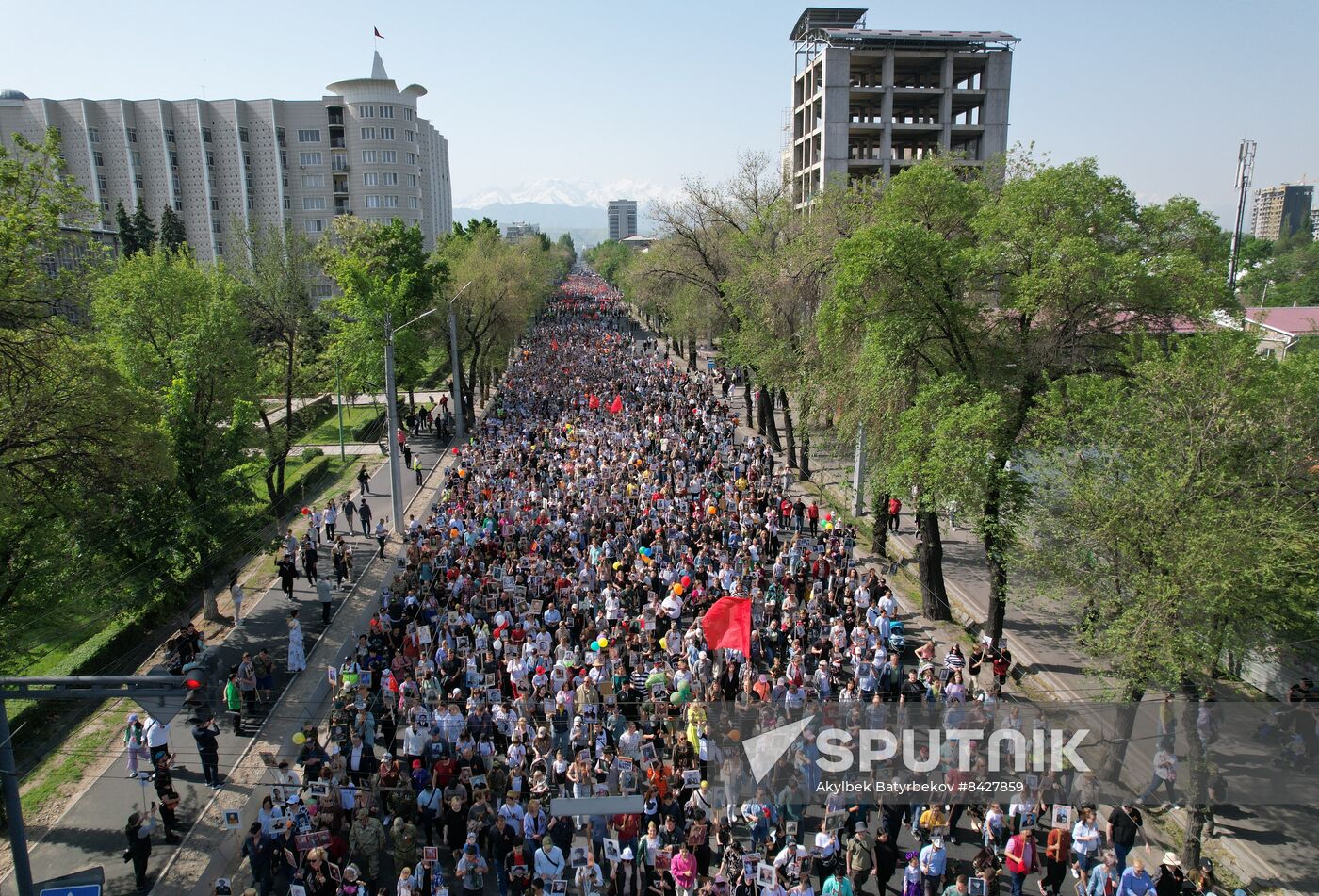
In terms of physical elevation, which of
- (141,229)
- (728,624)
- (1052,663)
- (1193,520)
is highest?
(141,229)

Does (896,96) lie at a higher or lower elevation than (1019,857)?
higher

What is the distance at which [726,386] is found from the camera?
49.2 metres

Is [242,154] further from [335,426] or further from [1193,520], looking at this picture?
[1193,520]

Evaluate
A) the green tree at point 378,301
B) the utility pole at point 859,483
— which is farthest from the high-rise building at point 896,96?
the utility pole at point 859,483

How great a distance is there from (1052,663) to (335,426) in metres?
40.4

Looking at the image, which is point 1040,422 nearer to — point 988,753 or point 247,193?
point 988,753

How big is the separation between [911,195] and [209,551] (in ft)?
59.1

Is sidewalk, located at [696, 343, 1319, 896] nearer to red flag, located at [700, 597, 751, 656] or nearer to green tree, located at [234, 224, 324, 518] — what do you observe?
red flag, located at [700, 597, 751, 656]

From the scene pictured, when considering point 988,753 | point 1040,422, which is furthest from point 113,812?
point 1040,422

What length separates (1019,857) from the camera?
10234 millimetres

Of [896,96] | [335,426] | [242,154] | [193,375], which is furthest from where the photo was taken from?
[242,154]

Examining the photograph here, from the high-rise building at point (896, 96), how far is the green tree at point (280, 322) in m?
30.5

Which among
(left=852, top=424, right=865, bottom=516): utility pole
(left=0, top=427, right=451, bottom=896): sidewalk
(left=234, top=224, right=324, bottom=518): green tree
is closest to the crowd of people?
(left=0, top=427, right=451, bottom=896): sidewalk

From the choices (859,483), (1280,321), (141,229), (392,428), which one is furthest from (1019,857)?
(141,229)
